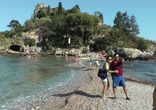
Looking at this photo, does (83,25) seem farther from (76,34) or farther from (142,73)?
(142,73)

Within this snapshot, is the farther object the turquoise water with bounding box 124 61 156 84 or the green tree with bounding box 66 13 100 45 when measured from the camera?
the green tree with bounding box 66 13 100 45

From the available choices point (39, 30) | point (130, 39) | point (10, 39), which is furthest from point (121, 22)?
point (10, 39)

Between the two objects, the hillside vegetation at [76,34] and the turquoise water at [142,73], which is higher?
the hillside vegetation at [76,34]

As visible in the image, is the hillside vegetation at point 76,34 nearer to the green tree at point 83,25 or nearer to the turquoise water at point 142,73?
the green tree at point 83,25

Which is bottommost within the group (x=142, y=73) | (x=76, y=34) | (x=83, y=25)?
(x=142, y=73)

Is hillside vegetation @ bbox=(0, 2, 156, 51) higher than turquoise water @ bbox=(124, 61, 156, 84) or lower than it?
higher

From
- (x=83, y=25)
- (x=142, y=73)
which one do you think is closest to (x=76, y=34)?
(x=83, y=25)

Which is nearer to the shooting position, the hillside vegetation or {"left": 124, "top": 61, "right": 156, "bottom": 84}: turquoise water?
{"left": 124, "top": 61, "right": 156, "bottom": 84}: turquoise water

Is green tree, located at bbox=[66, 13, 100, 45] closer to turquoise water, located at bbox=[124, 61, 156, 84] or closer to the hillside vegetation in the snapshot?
the hillside vegetation

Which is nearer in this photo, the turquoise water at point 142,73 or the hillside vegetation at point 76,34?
the turquoise water at point 142,73

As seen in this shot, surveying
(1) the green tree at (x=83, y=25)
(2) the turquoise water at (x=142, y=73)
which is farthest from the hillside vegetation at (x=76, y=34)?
(2) the turquoise water at (x=142, y=73)

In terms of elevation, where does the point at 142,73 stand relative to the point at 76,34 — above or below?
below

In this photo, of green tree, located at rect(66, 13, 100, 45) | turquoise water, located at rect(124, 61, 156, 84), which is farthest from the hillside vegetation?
turquoise water, located at rect(124, 61, 156, 84)

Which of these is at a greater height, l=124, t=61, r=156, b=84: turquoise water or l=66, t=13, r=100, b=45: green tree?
l=66, t=13, r=100, b=45: green tree
